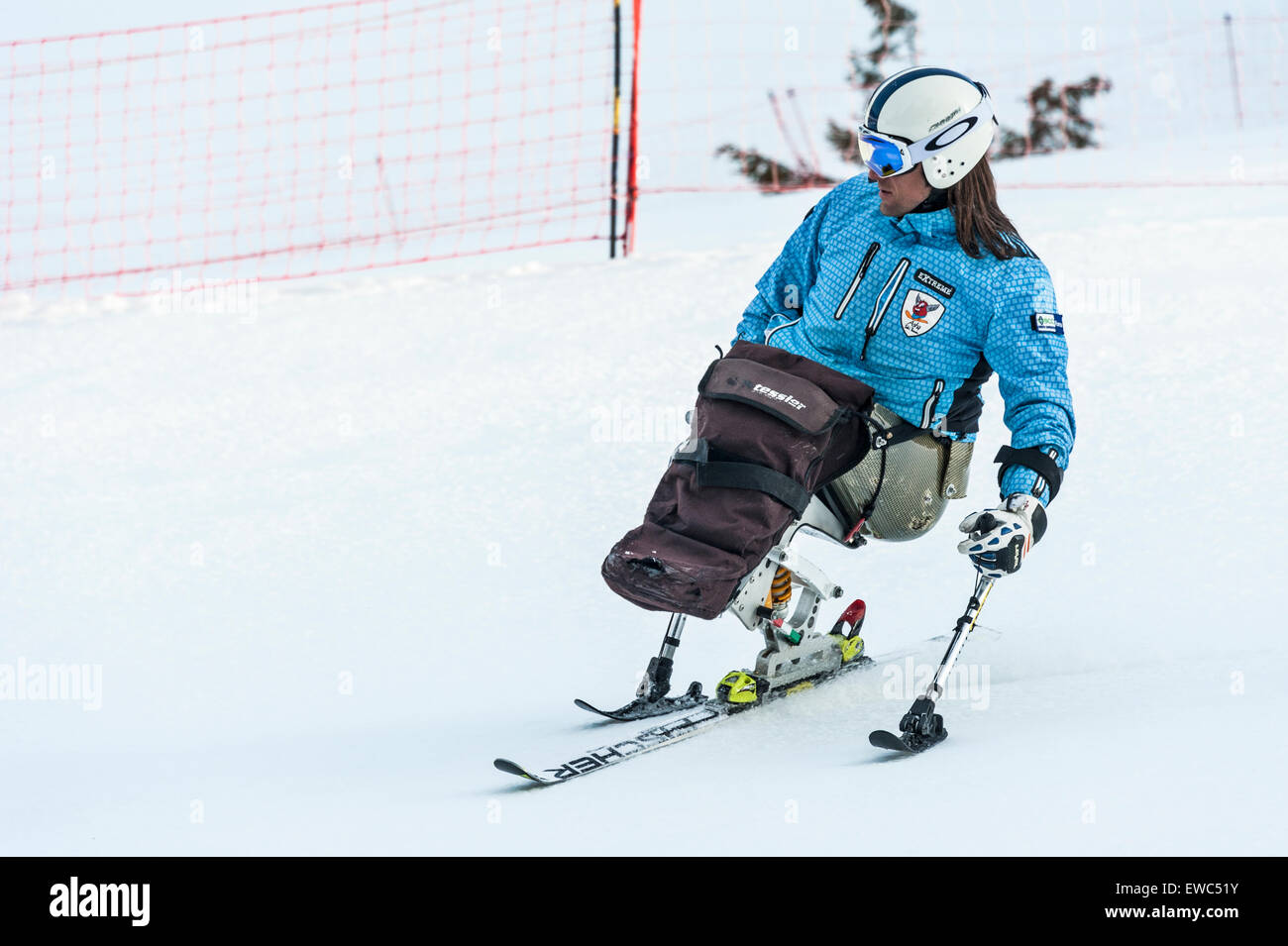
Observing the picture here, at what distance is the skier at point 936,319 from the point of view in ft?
10.5

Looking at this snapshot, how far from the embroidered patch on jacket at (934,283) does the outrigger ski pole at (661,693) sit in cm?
109

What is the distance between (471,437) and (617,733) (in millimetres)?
2640

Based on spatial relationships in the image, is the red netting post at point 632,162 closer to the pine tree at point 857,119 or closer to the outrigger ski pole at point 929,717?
the pine tree at point 857,119

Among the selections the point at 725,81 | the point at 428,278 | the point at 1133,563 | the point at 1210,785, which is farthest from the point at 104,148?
the point at 1210,785

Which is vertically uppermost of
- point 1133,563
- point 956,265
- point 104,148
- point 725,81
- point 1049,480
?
point 725,81

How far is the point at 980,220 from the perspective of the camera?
3264 millimetres

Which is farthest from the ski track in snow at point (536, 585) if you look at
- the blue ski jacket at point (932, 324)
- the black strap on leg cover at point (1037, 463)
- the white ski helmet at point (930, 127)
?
the white ski helmet at point (930, 127)

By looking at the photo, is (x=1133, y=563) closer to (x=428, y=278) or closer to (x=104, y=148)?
(x=428, y=278)

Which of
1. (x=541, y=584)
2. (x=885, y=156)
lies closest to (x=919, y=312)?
(x=885, y=156)

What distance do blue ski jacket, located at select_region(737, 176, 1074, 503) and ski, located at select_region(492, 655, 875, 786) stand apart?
839 mm

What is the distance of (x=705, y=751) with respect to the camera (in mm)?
3359

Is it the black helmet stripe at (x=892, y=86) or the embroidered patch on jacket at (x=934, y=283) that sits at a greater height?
the black helmet stripe at (x=892, y=86)

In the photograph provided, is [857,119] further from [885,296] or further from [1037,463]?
[1037,463]

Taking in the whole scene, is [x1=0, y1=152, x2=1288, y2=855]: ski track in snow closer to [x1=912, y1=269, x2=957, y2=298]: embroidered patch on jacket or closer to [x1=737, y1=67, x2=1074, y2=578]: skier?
[x1=737, y1=67, x2=1074, y2=578]: skier
